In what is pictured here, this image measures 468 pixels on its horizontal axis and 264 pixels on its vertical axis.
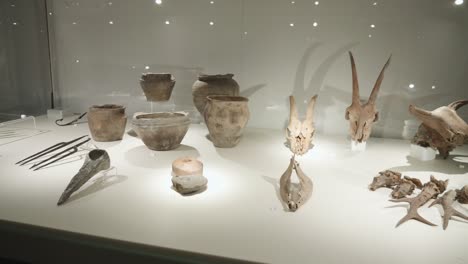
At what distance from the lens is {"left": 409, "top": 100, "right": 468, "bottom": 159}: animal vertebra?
2305 mm

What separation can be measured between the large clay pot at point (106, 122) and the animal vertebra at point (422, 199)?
2.02 m

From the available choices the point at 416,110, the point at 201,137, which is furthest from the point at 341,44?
the point at 201,137

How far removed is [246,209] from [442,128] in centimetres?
155

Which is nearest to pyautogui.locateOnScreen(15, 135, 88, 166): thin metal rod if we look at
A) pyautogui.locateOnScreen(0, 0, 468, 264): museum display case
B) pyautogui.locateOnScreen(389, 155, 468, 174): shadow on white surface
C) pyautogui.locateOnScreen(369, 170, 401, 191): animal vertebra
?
pyautogui.locateOnScreen(0, 0, 468, 264): museum display case

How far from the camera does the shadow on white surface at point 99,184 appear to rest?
5.87 ft

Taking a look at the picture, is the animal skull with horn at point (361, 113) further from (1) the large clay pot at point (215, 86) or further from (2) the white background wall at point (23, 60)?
(2) the white background wall at point (23, 60)

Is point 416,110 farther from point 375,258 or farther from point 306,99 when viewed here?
point 375,258

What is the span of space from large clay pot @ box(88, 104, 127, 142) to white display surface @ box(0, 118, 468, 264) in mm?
211

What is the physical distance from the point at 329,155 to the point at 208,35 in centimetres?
171

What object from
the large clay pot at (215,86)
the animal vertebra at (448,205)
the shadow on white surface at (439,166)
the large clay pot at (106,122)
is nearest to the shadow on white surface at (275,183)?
the animal vertebra at (448,205)

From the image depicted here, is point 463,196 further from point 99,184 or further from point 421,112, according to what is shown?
point 99,184

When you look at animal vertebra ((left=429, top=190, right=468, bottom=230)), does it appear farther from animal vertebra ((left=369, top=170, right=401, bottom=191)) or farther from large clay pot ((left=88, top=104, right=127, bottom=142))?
large clay pot ((left=88, top=104, right=127, bottom=142))

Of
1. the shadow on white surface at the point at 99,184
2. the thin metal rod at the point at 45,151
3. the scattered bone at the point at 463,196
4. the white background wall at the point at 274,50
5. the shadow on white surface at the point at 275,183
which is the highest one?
the white background wall at the point at 274,50

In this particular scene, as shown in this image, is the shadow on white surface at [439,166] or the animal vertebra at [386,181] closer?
the animal vertebra at [386,181]
